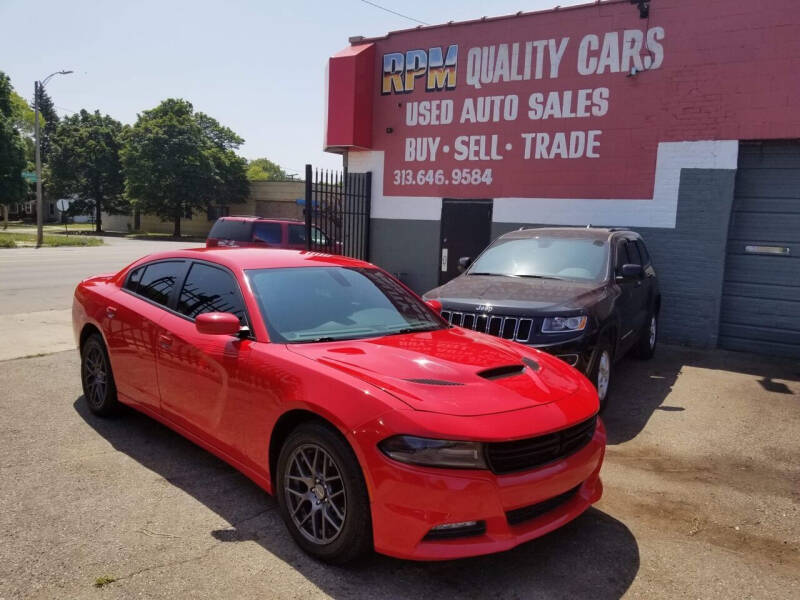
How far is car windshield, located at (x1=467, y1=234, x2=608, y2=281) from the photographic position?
6.50 metres

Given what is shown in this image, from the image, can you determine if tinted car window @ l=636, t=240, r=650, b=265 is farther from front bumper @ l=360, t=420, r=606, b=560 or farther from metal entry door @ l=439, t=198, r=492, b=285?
front bumper @ l=360, t=420, r=606, b=560

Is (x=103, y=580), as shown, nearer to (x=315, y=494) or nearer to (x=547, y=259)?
(x=315, y=494)

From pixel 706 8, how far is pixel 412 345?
8.42m

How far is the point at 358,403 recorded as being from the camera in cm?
285

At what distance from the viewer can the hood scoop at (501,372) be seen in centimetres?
327

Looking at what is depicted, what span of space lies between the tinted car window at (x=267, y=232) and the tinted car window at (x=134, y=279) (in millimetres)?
8831

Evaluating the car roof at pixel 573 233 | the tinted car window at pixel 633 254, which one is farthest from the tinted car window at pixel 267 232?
the tinted car window at pixel 633 254

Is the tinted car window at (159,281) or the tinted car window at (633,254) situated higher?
the tinted car window at (633,254)

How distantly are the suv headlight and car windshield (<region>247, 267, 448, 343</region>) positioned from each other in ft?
4.27

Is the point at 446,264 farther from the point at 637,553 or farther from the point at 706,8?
the point at 637,553

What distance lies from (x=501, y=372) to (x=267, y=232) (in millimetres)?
11441

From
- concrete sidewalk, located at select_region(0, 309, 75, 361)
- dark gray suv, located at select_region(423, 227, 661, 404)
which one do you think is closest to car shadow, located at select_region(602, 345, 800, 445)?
dark gray suv, located at select_region(423, 227, 661, 404)

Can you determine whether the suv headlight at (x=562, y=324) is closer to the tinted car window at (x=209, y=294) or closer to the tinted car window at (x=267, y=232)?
the tinted car window at (x=209, y=294)

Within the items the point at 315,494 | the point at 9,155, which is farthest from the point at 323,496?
the point at 9,155
